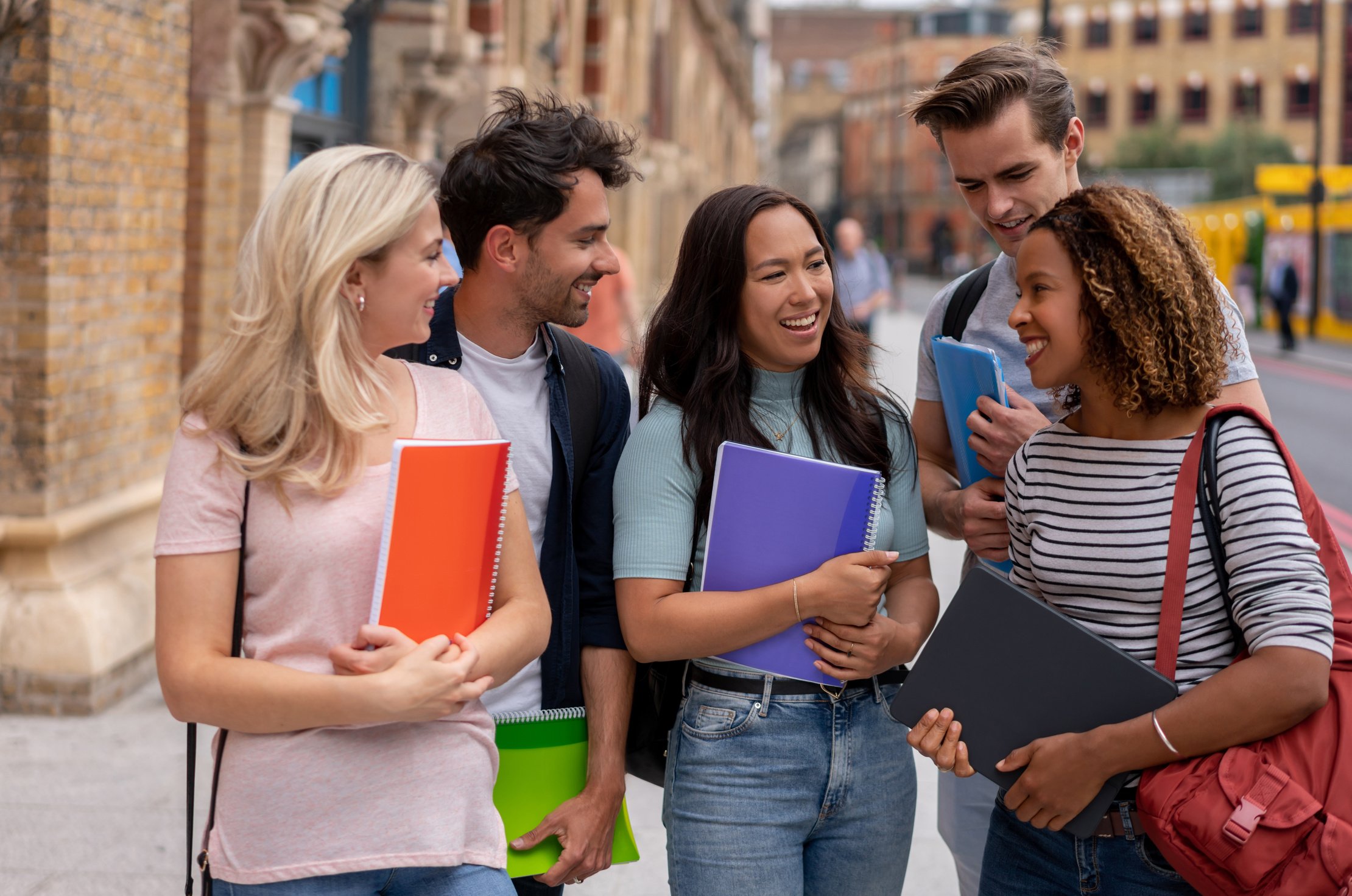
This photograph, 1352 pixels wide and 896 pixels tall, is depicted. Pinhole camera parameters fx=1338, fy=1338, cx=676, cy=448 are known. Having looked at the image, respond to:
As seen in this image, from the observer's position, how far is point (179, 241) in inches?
246

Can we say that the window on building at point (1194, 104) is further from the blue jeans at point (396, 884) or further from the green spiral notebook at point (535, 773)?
the blue jeans at point (396, 884)

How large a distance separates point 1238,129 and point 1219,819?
65.5m

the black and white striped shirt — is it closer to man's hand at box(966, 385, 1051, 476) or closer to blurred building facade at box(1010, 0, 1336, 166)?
man's hand at box(966, 385, 1051, 476)

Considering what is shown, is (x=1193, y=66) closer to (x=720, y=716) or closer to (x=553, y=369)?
(x=553, y=369)

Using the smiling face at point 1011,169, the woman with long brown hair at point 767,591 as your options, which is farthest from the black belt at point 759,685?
the smiling face at point 1011,169

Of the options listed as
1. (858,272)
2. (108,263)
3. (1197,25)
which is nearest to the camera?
(108,263)

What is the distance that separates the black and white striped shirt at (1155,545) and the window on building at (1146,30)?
7388 cm

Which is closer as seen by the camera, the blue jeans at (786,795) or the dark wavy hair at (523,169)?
the blue jeans at (786,795)

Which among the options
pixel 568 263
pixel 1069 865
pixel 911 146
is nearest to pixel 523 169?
pixel 568 263

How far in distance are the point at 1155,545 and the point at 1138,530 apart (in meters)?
0.04

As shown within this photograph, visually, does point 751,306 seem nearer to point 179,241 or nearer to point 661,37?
point 179,241

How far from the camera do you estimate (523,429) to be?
2486mm

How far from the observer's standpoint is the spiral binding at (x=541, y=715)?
236cm

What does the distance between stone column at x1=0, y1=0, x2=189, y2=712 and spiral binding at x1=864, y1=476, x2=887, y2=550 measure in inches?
159
